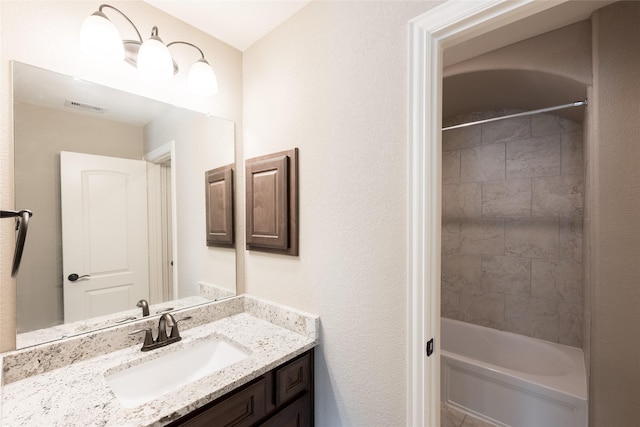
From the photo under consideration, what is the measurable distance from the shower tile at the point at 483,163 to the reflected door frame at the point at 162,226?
8.19 ft

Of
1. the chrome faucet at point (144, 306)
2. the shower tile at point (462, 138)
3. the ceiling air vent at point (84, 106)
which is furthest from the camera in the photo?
the shower tile at point (462, 138)

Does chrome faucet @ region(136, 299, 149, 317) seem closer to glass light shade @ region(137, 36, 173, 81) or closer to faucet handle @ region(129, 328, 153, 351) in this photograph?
faucet handle @ region(129, 328, 153, 351)

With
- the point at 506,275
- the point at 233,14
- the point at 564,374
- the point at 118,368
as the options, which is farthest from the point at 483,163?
the point at 118,368

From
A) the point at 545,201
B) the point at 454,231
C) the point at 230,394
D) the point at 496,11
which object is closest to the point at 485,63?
the point at 496,11

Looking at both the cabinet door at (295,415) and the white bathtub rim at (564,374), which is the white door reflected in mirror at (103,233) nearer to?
the cabinet door at (295,415)

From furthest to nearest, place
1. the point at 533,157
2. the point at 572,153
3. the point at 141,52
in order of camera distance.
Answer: the point at 533,157 < the point at 572,153 < the point at 141,52

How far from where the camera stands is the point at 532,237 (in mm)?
2258

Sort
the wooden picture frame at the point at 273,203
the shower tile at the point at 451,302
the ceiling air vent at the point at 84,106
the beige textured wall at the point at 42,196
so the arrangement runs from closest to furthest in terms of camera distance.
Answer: the beige textured wall at the point at 42,196 → the ceiling air vent at the point at 84,106 → the wooden picture frame at the point at 273,203 → the shower tile at the point at 451,302

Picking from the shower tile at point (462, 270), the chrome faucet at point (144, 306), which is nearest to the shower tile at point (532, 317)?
the shower tile at point (462, 270)

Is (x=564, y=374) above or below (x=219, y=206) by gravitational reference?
below

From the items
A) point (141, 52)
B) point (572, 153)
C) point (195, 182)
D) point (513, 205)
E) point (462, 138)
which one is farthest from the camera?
point (462, 138)

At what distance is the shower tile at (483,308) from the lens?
7.91 ft

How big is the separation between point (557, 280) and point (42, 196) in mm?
3243

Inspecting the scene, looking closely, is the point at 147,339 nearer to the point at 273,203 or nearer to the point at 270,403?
the point at 270,403
